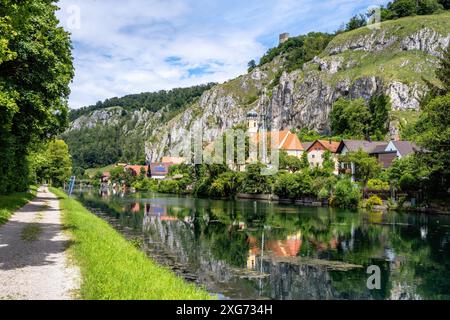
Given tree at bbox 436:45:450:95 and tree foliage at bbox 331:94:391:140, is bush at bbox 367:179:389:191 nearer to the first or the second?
tree at bbox 436:45:450:95

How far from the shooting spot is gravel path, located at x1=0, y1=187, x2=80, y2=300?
11.5 metres

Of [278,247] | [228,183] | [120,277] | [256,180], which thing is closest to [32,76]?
[120,277]

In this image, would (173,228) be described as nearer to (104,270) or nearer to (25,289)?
(104,270)

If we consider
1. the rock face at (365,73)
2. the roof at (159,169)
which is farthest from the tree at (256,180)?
the roof at (159,169)

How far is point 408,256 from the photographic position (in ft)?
83.6

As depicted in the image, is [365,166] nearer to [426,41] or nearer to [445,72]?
[445,72]

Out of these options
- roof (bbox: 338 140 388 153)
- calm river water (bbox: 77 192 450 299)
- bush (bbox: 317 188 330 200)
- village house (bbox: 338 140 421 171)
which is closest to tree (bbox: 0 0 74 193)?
calm river water (bbox: 77 192 450 299)

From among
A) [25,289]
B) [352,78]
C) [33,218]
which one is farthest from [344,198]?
[352,78]

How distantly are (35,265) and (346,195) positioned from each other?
182 feet

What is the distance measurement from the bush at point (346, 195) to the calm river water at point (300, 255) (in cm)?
2167

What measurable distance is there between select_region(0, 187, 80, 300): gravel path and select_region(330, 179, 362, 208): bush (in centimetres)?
4855

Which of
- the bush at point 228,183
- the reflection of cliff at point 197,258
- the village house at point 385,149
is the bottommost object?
the reflection of cliff at point 197,258

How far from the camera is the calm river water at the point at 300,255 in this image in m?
17.5

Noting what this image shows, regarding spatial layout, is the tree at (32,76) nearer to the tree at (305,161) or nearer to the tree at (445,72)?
the tree at (445,72)
